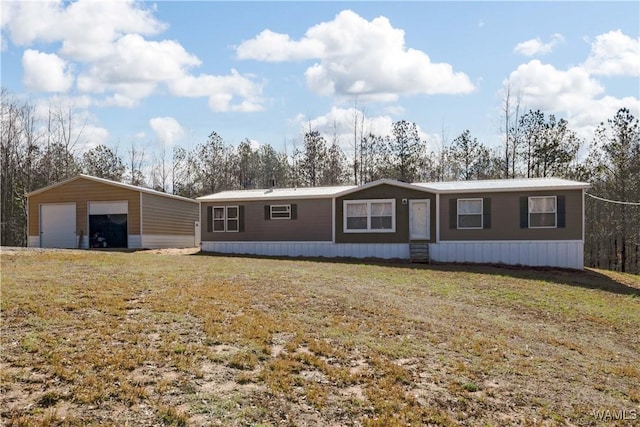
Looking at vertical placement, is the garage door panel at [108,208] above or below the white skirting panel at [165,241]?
above

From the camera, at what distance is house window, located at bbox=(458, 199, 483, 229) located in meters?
19.0

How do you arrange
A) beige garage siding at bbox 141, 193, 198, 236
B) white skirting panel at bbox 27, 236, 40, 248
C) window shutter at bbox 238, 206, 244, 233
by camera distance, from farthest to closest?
white skirting panel at bbox 27, 236, 40, 248, beige garage siding at bbox 141, 193, 198, 236, window shutter at bbox 238, 206, 244, 233

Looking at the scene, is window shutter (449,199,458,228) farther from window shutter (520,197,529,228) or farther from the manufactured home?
window shutter (520,197,529,228)

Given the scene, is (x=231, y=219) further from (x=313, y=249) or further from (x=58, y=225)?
(x=58, y=225)

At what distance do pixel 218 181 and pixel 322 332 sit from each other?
116 feet

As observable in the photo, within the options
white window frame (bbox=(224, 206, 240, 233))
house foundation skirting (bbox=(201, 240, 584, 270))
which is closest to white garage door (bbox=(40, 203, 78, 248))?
white window frame (bbox=(224, 206, 240, 233))

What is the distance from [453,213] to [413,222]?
1.54 metres

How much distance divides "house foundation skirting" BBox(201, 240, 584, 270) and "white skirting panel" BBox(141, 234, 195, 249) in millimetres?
6459

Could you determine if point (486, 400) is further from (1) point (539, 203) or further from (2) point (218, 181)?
(2) point (218, 181)

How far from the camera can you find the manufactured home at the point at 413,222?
59.8 ft

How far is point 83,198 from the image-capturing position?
2464 centimetres

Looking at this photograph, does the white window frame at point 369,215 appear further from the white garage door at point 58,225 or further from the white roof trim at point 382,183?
the white garage door at point 58,225

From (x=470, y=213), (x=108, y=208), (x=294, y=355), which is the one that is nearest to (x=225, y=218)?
(x=108, y=208)

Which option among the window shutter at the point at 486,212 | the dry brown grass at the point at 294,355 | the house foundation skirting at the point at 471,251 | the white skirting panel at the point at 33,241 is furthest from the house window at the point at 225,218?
the dry brown grass at the point at 294,355
